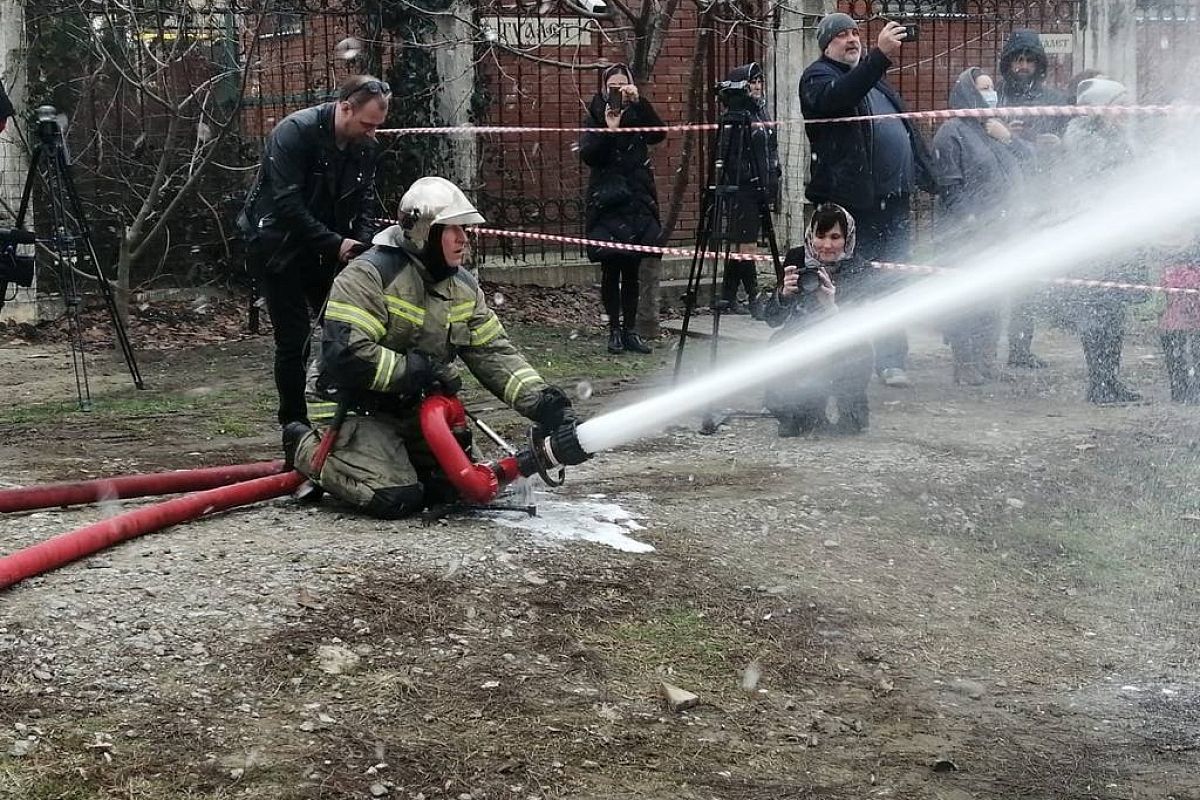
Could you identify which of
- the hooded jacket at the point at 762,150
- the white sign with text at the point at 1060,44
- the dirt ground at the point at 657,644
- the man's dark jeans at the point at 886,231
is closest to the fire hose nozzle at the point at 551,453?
the dirt ground at the point at 657,644

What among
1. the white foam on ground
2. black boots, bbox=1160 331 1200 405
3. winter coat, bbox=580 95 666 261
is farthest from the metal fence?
the white foam on ground

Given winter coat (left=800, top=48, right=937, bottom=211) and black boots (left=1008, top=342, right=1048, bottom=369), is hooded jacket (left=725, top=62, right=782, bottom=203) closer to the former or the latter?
winter coat (left=800, top=48, right=937, bottom=211)

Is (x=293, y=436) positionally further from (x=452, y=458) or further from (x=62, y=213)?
(x=62, y=213)

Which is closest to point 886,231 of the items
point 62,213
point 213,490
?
point 213,490

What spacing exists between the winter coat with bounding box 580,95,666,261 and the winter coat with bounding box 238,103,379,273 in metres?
3.75

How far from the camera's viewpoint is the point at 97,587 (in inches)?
196

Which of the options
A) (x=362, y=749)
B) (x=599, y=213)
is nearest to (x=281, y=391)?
(x=362, y=749)

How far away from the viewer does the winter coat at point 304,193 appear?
22.2 feet

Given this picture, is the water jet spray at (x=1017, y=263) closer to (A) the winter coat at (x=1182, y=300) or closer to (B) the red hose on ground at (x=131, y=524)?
(A) the winter coat at (x=1182, y=300)

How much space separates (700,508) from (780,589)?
0.95 metres

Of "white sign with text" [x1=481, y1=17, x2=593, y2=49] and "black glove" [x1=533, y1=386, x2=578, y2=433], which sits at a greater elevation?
"white sign with text" [x1=481, y1=17, x2=593, y2=49]

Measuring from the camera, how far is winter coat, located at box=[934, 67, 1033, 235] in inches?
355

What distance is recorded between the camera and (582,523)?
19.7ft

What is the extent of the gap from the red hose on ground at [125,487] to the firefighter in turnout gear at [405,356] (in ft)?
1.93
